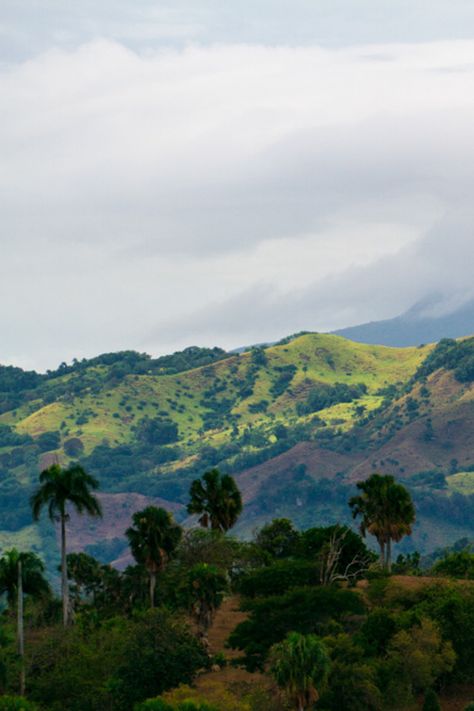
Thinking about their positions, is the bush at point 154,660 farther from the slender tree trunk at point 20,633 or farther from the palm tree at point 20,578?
the palm tree at point 20,578

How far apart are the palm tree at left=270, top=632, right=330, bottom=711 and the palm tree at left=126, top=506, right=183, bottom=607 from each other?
1392 inches

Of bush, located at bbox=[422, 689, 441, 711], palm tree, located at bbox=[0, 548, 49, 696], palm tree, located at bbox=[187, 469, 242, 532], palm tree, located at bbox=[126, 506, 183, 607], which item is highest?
palm tree, located at bbox=[187, 469, 242, 532]

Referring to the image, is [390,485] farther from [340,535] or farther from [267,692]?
[267,692]

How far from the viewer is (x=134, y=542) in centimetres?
12488

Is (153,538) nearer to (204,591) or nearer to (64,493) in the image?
(204,591)

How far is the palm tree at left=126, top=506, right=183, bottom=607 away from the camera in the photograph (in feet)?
407

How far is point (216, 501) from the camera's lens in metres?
144

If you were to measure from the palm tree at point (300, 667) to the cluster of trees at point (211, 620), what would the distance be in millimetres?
91

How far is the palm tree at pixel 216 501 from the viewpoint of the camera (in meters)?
144

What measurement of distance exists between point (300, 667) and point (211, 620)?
34.3 meters

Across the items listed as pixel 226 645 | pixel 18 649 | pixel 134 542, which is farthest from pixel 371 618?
pixel 18 649

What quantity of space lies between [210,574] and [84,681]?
14.6 m

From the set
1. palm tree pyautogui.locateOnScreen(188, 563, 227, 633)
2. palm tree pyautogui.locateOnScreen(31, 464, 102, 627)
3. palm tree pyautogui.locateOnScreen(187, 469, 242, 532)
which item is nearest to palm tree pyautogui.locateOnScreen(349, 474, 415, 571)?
palm tree pyautogui.locateOnScreen(187, 469, 242, 532)

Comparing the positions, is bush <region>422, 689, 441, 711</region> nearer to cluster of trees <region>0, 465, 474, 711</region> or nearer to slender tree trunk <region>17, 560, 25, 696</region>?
cluster of trees <region>0, 465, 474, 711</region>
